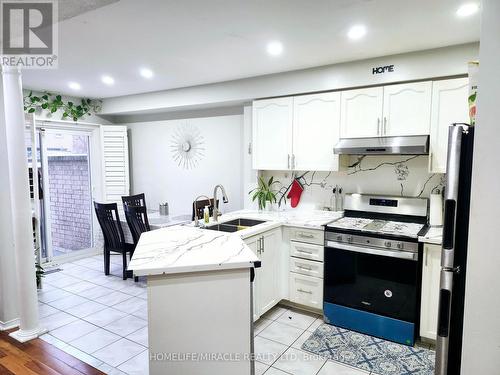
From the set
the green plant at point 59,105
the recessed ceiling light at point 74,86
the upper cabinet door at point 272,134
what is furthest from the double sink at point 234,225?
the green plant at point 59,105

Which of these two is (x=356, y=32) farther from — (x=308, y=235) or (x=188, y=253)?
(x=188, y=253)

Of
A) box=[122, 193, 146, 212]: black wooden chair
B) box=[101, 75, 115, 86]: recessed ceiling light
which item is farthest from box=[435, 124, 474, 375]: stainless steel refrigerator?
box=[122, 193, 146, 212]: black wooden chair

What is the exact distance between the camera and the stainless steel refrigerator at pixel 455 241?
4.44 feet

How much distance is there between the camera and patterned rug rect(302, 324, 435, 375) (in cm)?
246

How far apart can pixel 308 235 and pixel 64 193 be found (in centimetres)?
396

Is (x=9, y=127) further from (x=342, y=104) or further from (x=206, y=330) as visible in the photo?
(x=342, y=104)

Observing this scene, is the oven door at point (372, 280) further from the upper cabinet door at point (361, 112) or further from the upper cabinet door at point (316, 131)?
the upper cabinet door at point (361, 112)

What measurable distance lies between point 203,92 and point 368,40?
2145 mm

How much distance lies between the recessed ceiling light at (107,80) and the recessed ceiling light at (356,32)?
267 centimetres

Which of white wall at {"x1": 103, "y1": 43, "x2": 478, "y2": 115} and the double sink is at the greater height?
white wall at {"x1": 103, "y1": 43, "x2": 478, "y2": 115}

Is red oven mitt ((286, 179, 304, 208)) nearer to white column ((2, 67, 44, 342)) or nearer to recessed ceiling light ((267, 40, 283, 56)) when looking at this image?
recessed ceiling light ((267, 40, 283, 56))

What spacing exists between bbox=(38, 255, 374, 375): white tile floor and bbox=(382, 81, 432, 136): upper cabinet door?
193cm

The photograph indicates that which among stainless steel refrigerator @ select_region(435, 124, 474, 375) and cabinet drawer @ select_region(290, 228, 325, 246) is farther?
cabinet drawer @ select_region(290, 228, 325, 246)

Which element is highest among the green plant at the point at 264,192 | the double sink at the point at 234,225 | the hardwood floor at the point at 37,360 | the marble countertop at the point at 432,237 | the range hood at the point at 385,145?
the range hood at the point at 385,145
